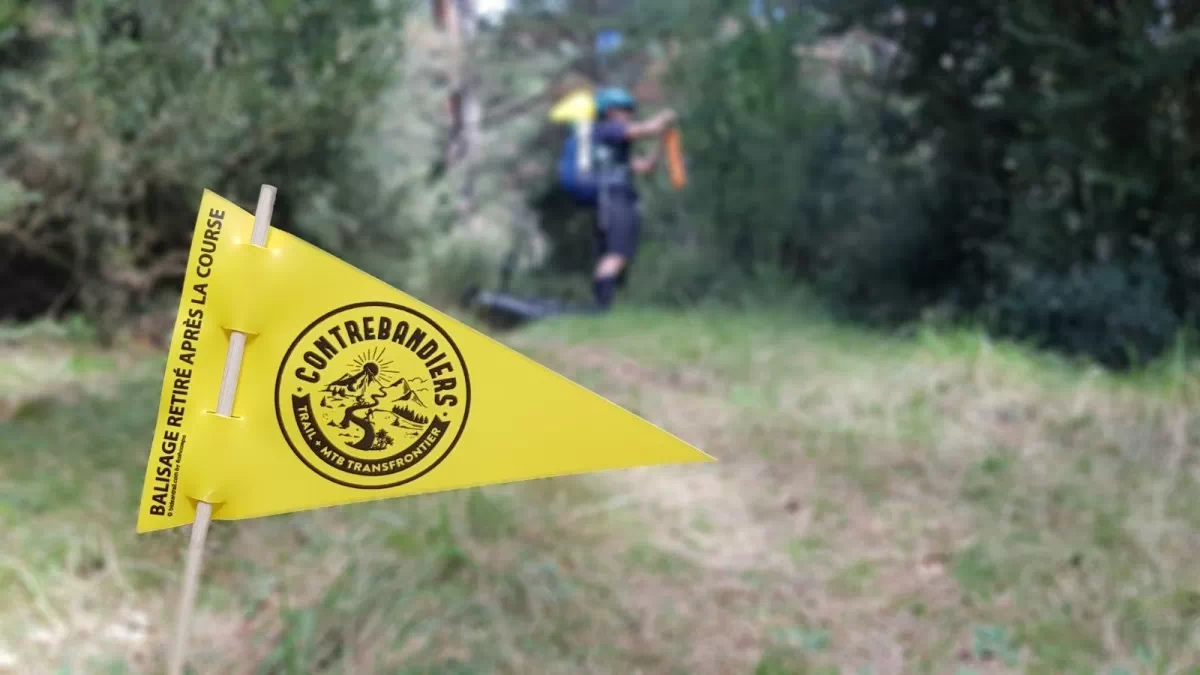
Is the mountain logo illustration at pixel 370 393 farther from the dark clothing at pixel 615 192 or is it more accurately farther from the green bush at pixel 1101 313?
the dark clothing at pixel 615 192

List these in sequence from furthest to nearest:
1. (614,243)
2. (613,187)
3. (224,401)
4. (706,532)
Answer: (614,243) → (613,187) → (706,532) → (224,401)

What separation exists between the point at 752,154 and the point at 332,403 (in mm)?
5835

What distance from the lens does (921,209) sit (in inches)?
235

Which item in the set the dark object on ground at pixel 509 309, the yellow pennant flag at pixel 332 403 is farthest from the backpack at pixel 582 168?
the yellow pennant flag at pixel 332 403

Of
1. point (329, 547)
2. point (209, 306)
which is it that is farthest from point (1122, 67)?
point (209, 306)

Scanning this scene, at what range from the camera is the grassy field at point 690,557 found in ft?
5.92

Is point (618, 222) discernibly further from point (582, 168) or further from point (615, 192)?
point (582, 168)

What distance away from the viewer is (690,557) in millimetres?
2416

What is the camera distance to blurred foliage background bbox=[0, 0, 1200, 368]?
4.09m

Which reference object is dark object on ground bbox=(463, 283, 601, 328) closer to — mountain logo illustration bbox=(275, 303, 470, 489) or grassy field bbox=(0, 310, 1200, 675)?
grassy field bbox=(0, 310, 1200, 675)

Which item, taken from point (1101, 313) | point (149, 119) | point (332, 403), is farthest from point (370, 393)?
point (1101, 313)

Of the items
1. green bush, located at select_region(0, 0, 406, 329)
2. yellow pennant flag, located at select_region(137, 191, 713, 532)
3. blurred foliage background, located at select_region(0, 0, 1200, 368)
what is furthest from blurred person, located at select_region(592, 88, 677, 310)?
yellow pennant flag, located at select_region(137, 191, 713, 532)

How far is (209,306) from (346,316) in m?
0.17

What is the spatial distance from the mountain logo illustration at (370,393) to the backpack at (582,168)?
20.0 ft
